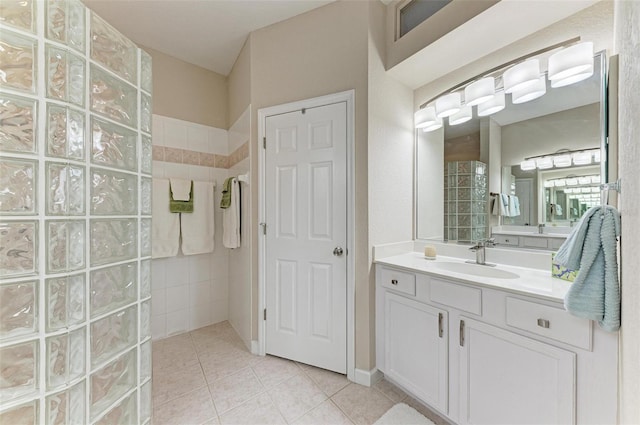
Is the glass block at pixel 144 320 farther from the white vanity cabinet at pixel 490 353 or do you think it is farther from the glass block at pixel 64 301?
the white vanity cabinet at pixel 490 353

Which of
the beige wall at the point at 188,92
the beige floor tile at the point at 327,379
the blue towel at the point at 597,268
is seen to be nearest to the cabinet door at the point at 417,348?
the beige floor tile at the point at 327,379

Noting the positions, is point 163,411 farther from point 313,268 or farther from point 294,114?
point 294,114

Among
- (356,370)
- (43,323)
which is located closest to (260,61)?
(43,323)

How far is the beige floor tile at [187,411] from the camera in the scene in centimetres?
150

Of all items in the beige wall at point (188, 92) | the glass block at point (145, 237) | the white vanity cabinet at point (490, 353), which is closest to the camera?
the white vanity cabinet at point (490, 353)

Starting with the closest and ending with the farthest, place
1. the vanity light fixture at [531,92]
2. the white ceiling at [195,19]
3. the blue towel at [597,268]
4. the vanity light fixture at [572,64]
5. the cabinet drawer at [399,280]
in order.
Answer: the blue towel at [597,268] → the vanity light fixture at [572,64] → the vanity light fixture at [531,92] → the cabinet drawer at [399,280] → the white ceiling at [195,19]

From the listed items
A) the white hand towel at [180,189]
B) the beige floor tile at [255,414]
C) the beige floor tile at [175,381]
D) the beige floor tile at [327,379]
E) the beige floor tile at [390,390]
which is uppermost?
the white hand towel at [180,189]

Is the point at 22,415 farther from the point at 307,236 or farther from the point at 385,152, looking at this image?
the point at 385,152

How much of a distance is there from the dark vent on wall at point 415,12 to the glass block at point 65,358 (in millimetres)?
2369

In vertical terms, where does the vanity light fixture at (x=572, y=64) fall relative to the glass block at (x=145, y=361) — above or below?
above

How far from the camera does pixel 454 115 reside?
1.94 metres

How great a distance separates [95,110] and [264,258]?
1.50 metres

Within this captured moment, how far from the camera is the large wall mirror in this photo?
4.55 ft

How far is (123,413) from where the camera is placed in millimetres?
1021
